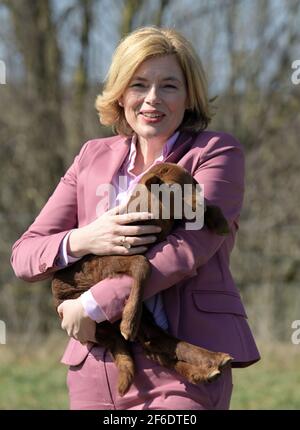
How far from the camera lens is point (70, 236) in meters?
2.81

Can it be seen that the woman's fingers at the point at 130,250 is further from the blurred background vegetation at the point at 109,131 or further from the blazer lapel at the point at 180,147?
the blurred background vegetation at the point at 109,131

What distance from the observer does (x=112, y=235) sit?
2693 mm

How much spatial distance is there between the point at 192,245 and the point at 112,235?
247 mm

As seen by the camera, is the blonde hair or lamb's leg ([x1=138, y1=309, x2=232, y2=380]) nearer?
lamb's leg ([x1=138, y1=309, x2=232, y2=380])

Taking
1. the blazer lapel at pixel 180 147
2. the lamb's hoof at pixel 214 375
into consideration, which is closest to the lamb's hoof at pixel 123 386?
the lamb's hoof at pixel 214 375

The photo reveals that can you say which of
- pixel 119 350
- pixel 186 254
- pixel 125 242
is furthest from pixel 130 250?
pixel 119 350

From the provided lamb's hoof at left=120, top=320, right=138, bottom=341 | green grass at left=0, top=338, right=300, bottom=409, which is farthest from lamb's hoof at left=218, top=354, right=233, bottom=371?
green grass at left=0, top=338, right=300, bottom=409

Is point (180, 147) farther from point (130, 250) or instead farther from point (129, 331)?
point (129, 331)

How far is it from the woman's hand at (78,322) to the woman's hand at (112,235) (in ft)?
0.55

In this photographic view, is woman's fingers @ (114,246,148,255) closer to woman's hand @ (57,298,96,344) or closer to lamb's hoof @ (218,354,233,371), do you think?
woman's hand @ (57,298,96,344)

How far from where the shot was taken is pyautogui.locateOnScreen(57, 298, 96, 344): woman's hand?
8.78 ft

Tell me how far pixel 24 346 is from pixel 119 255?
664 cm

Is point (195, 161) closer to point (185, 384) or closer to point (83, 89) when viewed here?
point (185, 384)
